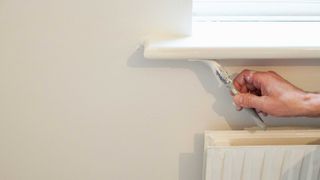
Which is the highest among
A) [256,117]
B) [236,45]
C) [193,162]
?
[236,45]

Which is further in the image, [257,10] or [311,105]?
[257,10]

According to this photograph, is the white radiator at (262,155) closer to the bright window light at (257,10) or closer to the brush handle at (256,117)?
the brush handle at (256,117)

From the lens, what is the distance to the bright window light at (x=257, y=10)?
96 centimetres

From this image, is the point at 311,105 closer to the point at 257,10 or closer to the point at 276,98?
the point at 276,98

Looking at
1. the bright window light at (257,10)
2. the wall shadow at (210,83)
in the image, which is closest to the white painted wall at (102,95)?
the wall shadow at (210,83)

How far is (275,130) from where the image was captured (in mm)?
922

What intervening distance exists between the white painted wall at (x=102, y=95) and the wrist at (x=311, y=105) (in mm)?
84

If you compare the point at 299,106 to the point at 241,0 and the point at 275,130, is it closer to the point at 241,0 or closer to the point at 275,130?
the point at 275,130

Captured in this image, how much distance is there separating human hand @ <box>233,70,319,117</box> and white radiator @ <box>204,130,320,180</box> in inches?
3.0

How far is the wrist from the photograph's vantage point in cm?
84

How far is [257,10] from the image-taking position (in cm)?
97

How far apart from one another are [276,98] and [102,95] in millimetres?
397

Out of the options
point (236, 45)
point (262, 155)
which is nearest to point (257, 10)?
point (236, 45)

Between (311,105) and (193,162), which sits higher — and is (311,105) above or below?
above
